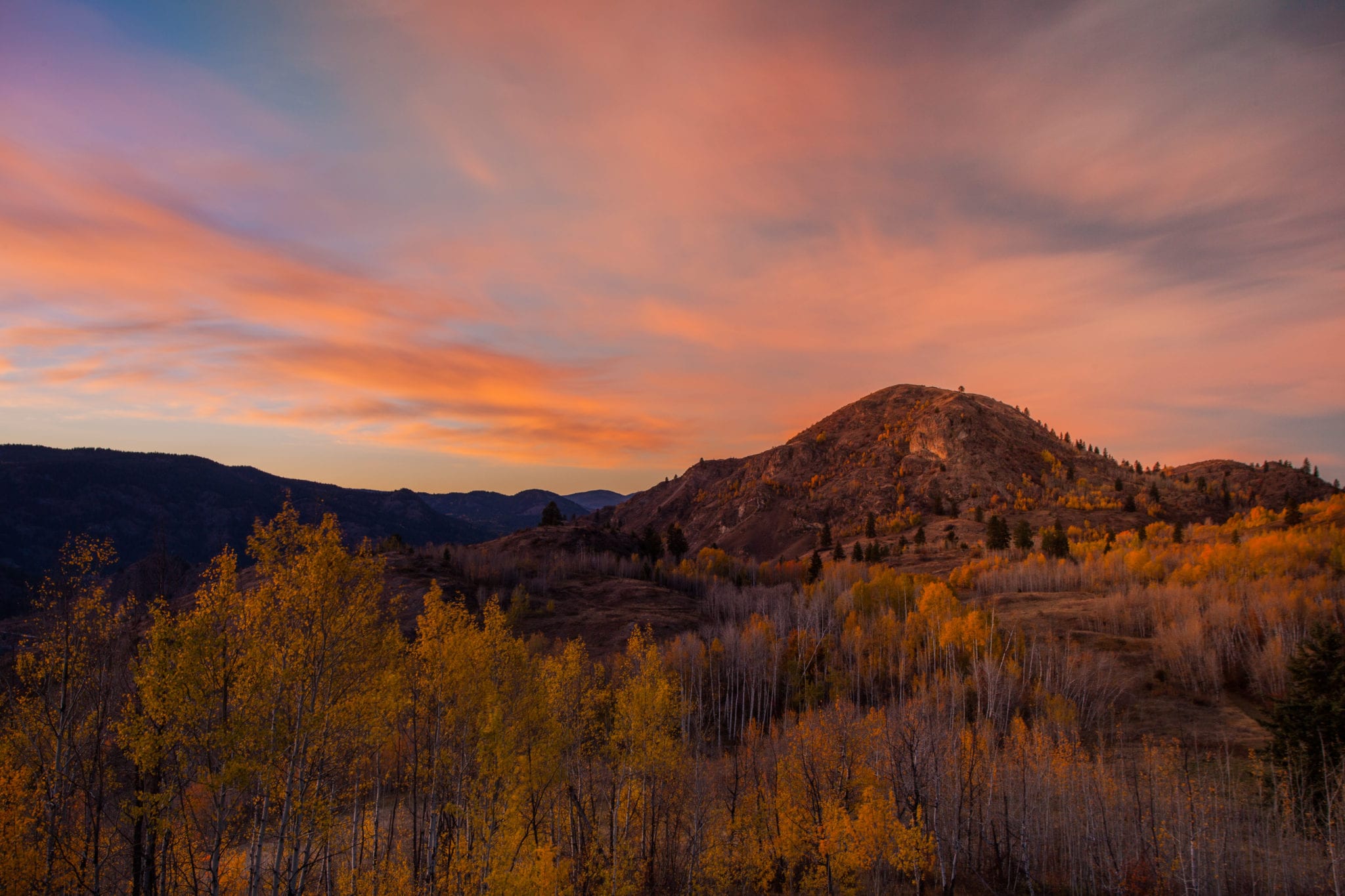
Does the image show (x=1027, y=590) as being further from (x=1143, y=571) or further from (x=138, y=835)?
(x=138, y=835)

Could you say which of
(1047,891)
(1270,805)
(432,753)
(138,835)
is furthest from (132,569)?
(1270,805)

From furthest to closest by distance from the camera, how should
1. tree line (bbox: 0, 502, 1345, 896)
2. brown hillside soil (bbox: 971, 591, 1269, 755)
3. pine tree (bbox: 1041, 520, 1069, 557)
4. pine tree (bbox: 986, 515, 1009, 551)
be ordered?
pine tree (bbox: 986, 515, 1009, 551), pine tree (bbox: 1041, 520, 1069, 557), brown hillside soil (bbox: 971, 591, 1269, 755), tree line (bbox: 0, 502, 1345, 896)

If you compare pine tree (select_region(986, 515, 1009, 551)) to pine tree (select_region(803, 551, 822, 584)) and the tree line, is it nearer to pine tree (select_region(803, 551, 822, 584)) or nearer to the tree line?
pine tree (select_region(803, 551, 822, 584))

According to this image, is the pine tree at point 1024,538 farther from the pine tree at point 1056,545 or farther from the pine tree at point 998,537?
the pine tree at point 1056,545

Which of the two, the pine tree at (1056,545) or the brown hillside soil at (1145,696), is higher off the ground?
the pine tree at (1056,545)

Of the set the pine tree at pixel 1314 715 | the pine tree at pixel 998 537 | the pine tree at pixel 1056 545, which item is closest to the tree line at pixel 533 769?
the pine tree at pixel 1314 715

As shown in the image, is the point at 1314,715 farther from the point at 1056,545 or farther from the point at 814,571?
the point at 1056,545

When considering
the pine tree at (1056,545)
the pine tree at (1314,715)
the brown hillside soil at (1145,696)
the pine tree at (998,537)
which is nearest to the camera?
the pine tree at (1314,715)

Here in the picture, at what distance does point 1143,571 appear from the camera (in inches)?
5177

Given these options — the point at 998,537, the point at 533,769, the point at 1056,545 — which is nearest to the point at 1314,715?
the point at 533,769

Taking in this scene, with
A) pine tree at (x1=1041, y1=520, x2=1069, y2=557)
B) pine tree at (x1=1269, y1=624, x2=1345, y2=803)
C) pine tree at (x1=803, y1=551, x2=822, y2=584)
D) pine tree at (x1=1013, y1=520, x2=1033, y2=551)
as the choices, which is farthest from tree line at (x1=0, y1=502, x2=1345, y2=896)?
pine tree at (x1=1013, y1=520, x2=1033, y2=551)

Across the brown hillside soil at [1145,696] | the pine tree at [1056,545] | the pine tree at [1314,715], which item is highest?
the pine tree at [1056,545]

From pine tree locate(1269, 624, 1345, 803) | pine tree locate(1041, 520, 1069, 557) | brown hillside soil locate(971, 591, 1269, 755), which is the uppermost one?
pine tree locate(1041, 520, 1069, 557)

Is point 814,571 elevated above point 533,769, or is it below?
above
